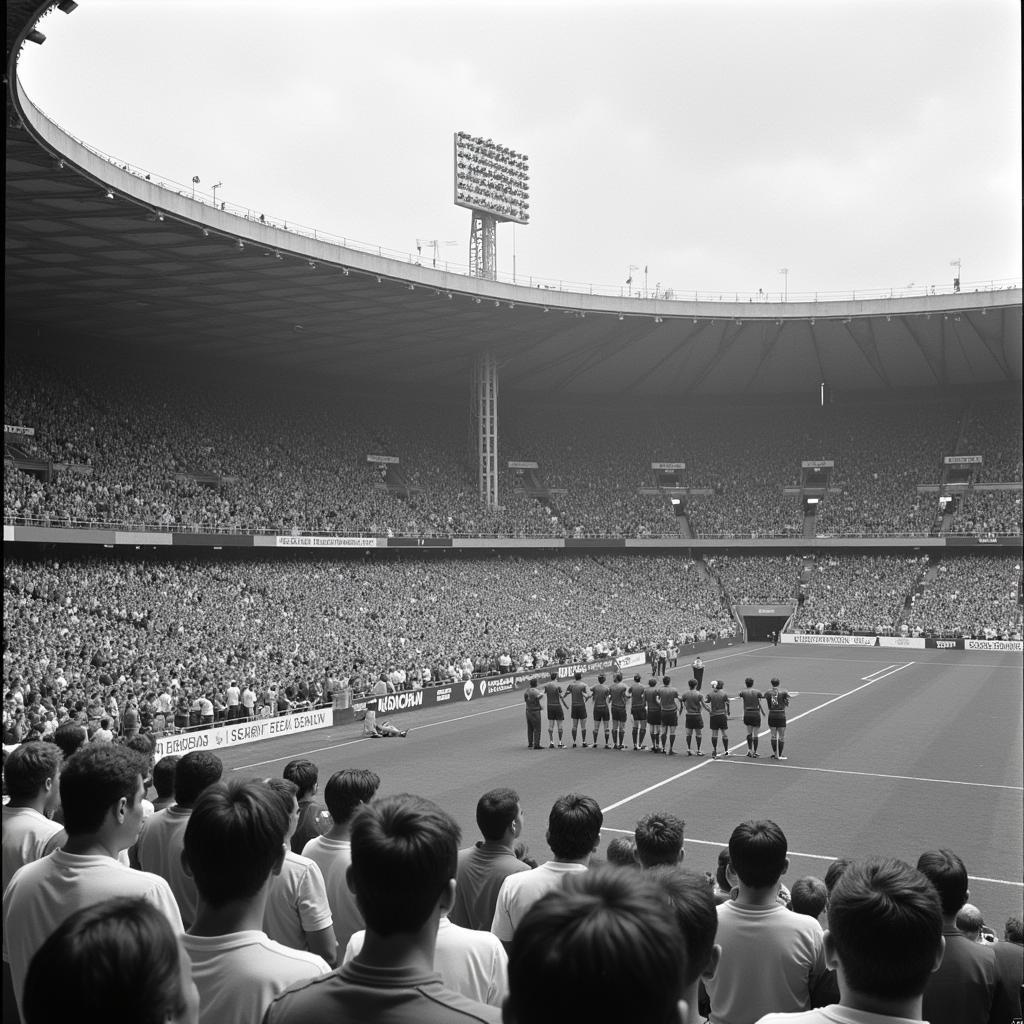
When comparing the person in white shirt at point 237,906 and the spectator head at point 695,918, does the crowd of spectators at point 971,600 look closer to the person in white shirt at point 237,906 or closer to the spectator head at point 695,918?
the spectator head at point 695,918

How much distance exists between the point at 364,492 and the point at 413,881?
47744 mm

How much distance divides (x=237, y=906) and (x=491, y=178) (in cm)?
5554

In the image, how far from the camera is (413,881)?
2811 millimetres

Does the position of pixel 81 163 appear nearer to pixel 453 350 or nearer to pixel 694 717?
pixel 694 717

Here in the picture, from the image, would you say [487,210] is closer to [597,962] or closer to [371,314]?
[371,314]

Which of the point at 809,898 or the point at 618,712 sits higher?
the point at 809,898

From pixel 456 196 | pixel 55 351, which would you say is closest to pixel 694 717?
pixel 55 351

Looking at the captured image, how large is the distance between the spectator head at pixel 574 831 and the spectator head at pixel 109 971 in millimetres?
3604

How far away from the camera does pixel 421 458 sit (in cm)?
5619

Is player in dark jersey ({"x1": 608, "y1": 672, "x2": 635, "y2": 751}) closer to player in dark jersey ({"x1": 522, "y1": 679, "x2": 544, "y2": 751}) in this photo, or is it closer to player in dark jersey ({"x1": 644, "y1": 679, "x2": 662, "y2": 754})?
player in dark jersey ({"x1": 644, "y1": 679, "x2": 662, "y2": 754})

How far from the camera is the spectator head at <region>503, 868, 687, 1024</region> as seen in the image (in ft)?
6.18

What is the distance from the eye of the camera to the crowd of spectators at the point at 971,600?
160 feet

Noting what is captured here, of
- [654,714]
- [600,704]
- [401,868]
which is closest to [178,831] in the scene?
[401,868]

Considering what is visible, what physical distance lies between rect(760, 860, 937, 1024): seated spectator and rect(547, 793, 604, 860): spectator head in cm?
242
